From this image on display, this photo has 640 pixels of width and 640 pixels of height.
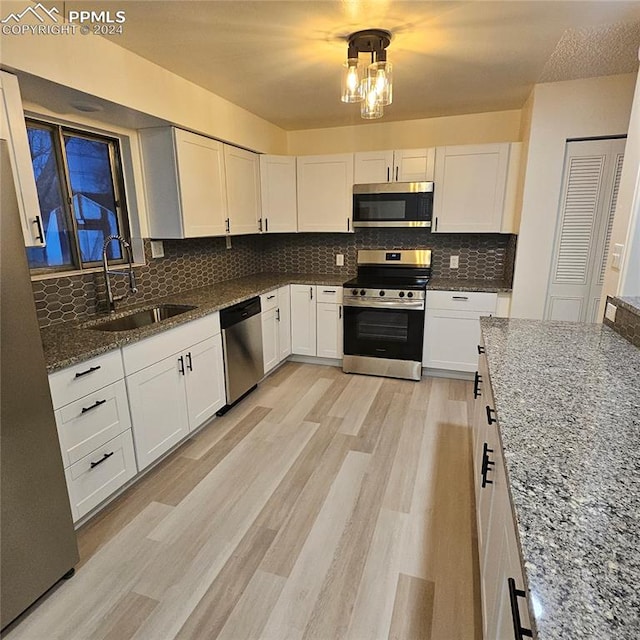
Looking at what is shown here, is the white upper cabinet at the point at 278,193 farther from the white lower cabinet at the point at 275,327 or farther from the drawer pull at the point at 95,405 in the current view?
the drawer pull at the point at 95,405

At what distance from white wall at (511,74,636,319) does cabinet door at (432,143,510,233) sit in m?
0.36

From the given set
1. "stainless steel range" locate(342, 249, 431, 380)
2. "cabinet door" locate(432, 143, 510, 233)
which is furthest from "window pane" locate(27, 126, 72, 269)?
"cabinet door" locate(432, 143, 510, 233)

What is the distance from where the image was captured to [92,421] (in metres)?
1.87

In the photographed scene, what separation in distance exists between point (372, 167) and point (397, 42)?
151cm

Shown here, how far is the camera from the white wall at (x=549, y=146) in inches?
108

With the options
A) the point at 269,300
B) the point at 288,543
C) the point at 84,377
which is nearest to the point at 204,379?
the point at 84,377

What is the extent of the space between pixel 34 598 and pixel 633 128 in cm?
349

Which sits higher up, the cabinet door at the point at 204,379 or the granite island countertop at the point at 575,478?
the granite island countertop at the point at 575,478

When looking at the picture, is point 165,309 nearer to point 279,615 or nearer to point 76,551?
point 76,551

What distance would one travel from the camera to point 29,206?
175 centimetres

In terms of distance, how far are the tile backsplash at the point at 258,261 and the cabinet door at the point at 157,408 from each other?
690 millimetres

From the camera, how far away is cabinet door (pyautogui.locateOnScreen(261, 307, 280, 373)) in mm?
3508

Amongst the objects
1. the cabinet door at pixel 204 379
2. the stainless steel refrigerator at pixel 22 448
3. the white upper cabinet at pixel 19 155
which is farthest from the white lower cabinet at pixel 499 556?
the white upper cabinet at pixel 19 155

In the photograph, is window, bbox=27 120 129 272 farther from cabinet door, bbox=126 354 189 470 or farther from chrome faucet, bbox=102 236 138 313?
cabinet door, bbox=126 354 189 470
